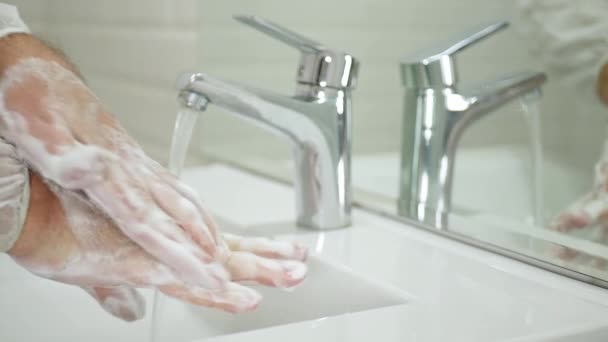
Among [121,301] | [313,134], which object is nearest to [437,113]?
[313,134]

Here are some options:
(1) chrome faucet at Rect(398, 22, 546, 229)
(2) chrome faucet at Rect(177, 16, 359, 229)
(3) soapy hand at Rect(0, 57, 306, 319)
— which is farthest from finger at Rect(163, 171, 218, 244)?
(1) chrome faucet at Rect(398, 22, 546, 229)

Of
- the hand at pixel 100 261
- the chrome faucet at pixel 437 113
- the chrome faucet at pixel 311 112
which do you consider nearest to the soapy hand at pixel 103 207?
the hand at pixel 100 261

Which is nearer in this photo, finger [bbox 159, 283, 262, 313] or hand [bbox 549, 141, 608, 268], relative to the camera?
finger [bbox 159, 283, 262, 313]

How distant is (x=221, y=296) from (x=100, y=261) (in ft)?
0.24

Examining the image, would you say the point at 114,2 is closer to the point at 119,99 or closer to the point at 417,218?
the point at 119,99

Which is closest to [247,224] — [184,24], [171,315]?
[171,315]

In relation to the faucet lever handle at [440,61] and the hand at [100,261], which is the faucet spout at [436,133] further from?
the hand at [100,261]

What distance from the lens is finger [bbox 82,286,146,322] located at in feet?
1.44

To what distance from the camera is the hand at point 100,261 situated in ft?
1.31

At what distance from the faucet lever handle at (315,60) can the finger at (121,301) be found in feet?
0.79

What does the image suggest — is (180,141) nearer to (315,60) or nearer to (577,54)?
(315,60)

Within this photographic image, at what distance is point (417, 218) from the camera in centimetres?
66

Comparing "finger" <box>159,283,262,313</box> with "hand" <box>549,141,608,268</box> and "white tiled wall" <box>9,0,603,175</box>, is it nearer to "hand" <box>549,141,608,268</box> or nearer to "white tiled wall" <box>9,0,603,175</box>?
"white tiled wall" <box>9,0,603,175</box>

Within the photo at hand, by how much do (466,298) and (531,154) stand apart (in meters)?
0.27
